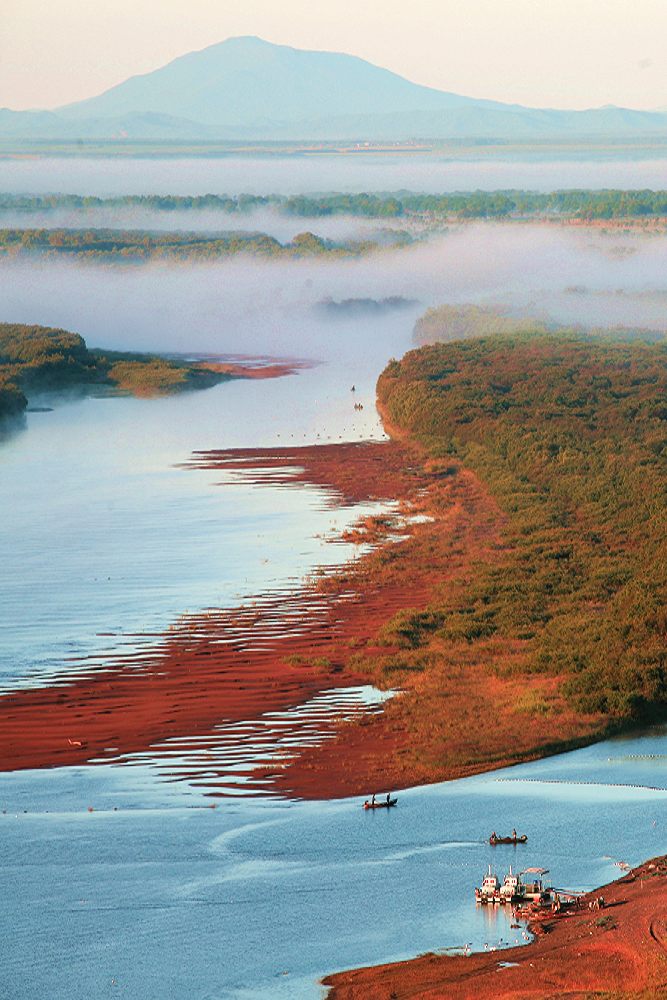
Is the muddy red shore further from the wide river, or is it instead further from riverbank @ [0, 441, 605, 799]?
the wide river

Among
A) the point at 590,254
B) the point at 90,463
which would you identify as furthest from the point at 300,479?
the point at 590,254

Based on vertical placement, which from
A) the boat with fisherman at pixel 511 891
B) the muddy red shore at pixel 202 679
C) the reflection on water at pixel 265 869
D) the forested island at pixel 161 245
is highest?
the forested island at pixel 161 245

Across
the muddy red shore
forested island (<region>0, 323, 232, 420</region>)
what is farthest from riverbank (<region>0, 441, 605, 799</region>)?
forested island (<region>0, 323, 232, 420</region>)

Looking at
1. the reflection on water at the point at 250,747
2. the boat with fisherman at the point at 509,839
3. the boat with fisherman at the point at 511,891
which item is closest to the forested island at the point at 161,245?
the reflection on water at the point at 250,747

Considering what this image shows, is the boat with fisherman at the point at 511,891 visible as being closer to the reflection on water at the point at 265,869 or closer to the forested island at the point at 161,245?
the reflection on water at the point at 265,869

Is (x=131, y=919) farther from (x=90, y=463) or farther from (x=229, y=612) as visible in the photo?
(x=90, y=463)

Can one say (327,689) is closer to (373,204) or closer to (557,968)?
(557,968)
